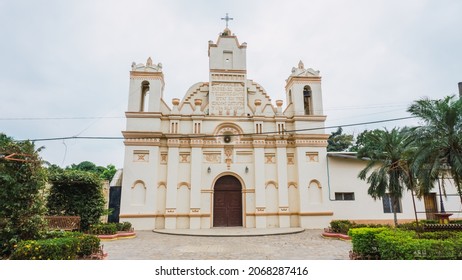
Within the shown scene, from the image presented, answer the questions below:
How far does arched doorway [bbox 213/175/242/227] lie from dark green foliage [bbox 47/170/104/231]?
6.34 meters

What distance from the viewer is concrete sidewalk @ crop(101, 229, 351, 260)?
9.02m

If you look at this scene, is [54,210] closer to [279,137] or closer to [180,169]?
[180,169]

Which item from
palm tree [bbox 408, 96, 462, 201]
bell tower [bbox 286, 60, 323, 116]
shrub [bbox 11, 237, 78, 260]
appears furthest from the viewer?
bell tower [bbox 286, 60, 323, 116]

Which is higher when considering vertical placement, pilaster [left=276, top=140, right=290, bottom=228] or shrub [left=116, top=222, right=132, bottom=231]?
pilaster [left=276, top=140, right=290, bottom=228]

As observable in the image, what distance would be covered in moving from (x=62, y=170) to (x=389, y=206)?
19013 mm

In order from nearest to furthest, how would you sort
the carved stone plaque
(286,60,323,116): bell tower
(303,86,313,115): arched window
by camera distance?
the carved stone plaque
(286,60,323,116): bell tower
(303,86,313,115): arched window

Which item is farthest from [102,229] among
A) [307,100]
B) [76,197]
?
[307,100]

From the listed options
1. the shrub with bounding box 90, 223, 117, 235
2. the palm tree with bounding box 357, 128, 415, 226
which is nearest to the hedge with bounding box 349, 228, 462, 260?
the palm tree with bounding box 357, 128, 415, 226

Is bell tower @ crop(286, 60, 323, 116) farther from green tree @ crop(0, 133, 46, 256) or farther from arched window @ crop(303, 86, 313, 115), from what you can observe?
green tree @ crop(0, 133, 46, 256)

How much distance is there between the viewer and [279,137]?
59.6 feet

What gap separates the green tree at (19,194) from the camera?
796cm

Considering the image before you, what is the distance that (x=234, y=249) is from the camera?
34.0 feet

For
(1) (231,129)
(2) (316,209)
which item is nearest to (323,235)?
(2) (316,209)
